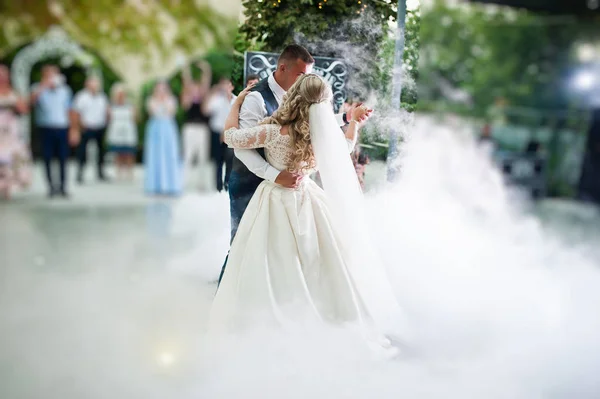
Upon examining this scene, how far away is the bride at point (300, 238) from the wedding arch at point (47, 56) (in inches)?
349

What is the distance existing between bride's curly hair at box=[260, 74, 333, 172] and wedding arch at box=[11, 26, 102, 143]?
898 centimetres

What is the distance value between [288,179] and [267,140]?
0.21 metres

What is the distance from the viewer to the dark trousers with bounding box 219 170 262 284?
289 cm

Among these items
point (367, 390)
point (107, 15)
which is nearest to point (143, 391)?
point (367, 390)

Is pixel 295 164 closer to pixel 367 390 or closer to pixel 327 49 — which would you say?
pixel 327 49

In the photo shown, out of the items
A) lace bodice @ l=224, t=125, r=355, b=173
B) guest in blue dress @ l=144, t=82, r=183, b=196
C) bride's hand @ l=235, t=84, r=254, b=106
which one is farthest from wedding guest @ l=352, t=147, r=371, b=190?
guest in blue dress @ l=144, t=82, r=183, b=196

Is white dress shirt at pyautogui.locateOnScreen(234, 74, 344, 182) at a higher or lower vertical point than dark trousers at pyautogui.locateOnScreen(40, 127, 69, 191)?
higher

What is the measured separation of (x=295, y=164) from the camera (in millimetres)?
2688

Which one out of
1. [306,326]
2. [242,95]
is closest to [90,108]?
[242,95]

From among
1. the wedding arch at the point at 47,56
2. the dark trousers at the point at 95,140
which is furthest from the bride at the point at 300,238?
the wedding arch at the point at 47,56

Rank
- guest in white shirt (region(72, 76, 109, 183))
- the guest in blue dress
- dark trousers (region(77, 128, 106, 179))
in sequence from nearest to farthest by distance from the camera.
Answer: the guest in blue dress → guest in white shirt (region(72, 76, 109, 183)) → dark trousers (region(77, 128, 106, 179))

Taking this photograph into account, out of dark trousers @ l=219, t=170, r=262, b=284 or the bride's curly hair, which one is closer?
the bride's curly hair

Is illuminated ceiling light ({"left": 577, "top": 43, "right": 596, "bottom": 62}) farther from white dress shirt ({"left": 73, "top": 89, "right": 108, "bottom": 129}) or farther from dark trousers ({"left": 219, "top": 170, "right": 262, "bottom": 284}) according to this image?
dark trousers ({"left": 219, "top": 170, "right": 262, "bottom": 284})

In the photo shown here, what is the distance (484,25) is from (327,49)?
11770 millimetres
